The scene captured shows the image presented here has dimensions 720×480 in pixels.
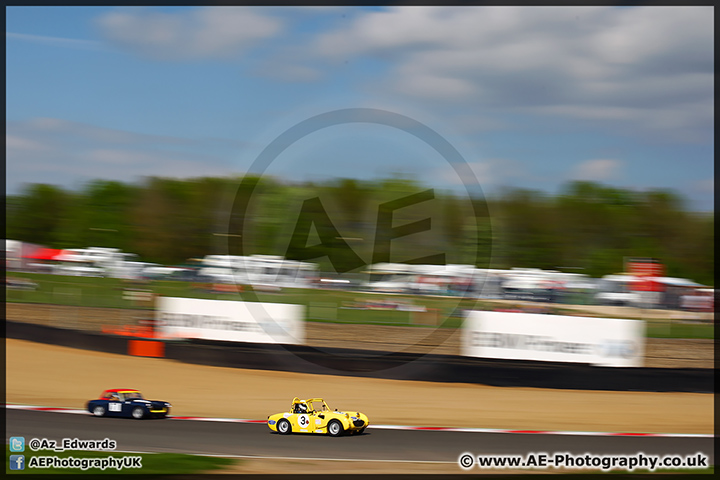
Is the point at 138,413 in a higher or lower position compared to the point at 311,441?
higher

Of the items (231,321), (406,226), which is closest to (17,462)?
(231,321)

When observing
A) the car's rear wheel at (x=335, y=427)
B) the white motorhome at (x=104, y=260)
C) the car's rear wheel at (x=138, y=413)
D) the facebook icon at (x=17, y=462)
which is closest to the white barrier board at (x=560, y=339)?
the car's rear wheel at (x=335, y=427)

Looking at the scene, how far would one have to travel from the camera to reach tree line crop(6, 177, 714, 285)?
36.1 m

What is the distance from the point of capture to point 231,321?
16734 millimetres

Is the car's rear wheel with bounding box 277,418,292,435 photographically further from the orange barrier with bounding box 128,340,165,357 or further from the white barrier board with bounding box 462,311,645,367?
the orange barrier with bounding box 128,340,165,357

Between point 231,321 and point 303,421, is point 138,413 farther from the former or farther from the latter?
point 231,321

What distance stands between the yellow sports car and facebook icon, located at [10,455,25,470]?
11.7 ft

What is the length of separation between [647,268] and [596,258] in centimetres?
903

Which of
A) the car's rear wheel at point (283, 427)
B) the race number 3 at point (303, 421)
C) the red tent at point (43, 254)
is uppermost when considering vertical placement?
the red tent at point (43, 254)

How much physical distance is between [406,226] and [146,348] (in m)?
22.4

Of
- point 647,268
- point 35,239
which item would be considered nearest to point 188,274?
point 647,268

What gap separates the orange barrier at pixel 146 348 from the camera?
1684 cm

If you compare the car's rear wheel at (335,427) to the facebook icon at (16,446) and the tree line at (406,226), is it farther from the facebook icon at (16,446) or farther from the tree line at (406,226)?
the tree line at (406,226)

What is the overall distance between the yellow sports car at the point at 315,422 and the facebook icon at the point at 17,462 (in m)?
3.58
